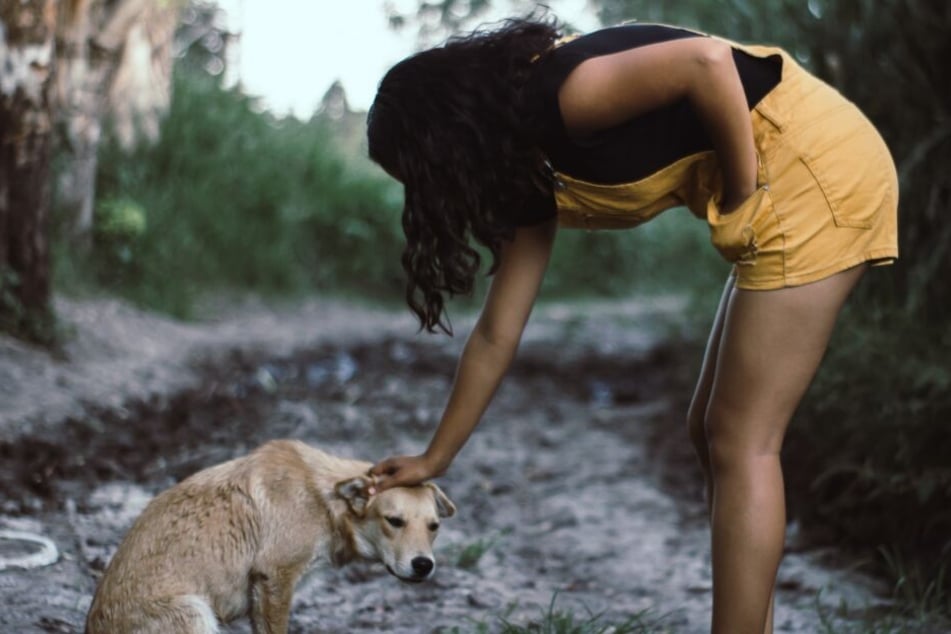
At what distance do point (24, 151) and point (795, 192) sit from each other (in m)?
4.26

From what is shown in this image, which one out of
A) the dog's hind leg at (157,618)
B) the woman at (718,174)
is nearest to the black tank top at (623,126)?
the woman at (718,174)

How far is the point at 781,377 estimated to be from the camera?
2.66 meters

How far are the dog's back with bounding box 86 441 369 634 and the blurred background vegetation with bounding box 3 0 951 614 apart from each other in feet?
5.37

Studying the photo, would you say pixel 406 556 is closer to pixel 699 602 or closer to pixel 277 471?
pixel 277 471

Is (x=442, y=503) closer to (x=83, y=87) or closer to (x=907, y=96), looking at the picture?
(x=907, y=96)

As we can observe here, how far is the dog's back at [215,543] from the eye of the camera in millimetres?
2645

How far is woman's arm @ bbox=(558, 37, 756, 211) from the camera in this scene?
2.50 m

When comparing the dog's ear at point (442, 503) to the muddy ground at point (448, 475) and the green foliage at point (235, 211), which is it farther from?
the green foliage at point (235, 211)

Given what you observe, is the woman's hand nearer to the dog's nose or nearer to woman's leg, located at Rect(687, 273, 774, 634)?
the dog's nose

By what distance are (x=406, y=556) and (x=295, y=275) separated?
306 inches

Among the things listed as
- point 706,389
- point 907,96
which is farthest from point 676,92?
point 907,96

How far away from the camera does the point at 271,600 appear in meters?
2.85

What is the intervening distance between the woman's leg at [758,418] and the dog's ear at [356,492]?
90cm

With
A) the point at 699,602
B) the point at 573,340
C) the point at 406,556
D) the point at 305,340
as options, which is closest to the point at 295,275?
the point at 305,340
